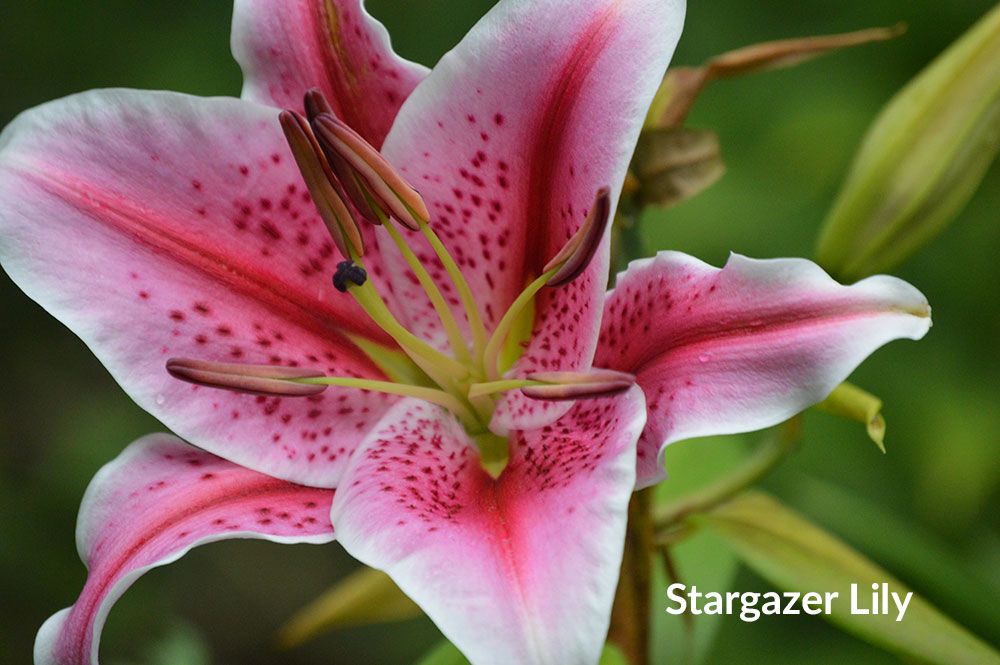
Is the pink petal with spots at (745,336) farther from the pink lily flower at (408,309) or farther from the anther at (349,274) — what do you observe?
the anther at (349,274)

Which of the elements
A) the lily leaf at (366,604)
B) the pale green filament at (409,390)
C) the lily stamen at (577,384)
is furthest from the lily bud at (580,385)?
the lily leaf at (366,604)

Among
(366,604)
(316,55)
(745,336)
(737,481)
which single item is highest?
(316,55)

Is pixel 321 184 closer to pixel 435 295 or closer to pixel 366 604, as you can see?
pixel 435 295

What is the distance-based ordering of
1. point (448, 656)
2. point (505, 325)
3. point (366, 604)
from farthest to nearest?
point (366, 604) < point (448, 656) < point (505, 325)

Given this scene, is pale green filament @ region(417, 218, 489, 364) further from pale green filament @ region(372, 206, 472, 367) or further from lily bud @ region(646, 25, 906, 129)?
lily bud @ region(646, 25, 906, 129)

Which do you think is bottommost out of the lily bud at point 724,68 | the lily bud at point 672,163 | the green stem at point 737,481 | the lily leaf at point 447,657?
the lily leaf at point 447,657

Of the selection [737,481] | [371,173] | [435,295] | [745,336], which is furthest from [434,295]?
[737,481]
